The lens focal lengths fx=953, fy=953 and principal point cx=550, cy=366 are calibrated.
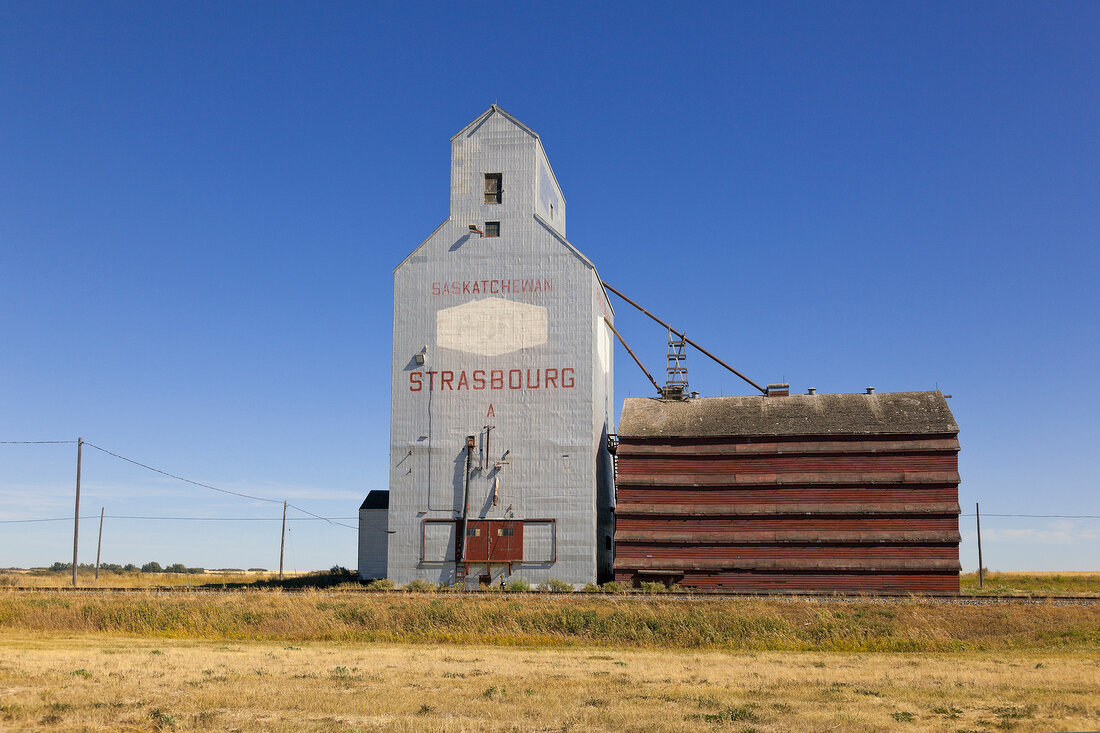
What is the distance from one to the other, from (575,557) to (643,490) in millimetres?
4304

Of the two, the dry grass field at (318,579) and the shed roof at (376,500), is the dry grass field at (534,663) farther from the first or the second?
the shed roof at (376,500)

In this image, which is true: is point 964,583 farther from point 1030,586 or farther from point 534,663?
point 534,663

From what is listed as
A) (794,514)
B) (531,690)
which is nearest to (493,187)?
(794,514)

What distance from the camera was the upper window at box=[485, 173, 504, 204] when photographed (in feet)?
151

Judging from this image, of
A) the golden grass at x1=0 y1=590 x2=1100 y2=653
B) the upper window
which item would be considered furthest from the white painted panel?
the golden grass at x1=0 y1=590 x2=1100 y2=653

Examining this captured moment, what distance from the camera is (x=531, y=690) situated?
17109 millimetres

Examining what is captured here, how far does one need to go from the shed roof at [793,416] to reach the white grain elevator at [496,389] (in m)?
2.77

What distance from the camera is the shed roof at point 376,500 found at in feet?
191

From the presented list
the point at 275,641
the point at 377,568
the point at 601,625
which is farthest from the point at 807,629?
the point at 377,568

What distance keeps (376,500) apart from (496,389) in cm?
1896

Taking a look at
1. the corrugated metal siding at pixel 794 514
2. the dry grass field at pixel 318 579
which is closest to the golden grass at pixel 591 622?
the corrugated metal siding at pixel 794 514

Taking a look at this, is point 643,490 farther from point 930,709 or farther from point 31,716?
point 31,716

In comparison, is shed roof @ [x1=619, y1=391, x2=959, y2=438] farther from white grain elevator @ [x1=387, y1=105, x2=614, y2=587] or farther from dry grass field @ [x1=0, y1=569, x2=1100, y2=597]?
dry grass field @ [x1=0, y1=569, x2=1100, y2=597]

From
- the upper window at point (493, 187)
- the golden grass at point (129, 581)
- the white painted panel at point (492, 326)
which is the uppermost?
the upper window at point (493, 187)
